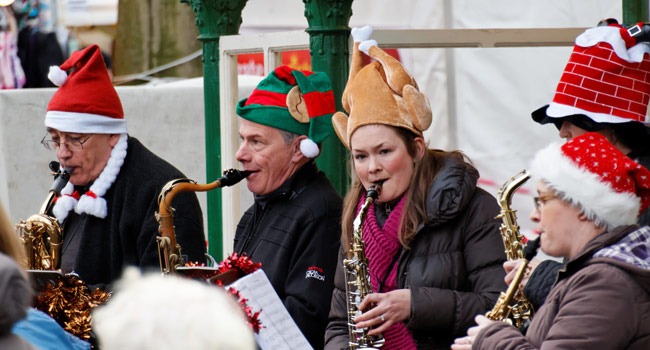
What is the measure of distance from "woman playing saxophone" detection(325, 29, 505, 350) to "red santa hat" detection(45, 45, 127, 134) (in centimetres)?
135

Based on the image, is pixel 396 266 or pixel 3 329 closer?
pixel 3 329

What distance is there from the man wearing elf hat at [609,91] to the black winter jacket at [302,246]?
93cm

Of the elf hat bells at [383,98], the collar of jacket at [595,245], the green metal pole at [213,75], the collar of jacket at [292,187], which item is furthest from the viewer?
the green metal pole at [213,75]

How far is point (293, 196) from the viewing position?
4.63m

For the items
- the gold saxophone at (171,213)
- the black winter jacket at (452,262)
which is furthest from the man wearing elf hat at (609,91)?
the gold saxophone at (171,213)

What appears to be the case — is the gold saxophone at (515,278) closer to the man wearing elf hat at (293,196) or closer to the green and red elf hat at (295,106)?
the man wearing elf hat at (293,196)

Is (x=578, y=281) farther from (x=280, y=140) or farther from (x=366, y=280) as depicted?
(x=280, y=140)

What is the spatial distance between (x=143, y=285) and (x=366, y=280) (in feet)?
7.11

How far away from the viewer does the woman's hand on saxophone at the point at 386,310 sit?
4.00 meters

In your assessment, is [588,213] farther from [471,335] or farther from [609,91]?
[609,91]

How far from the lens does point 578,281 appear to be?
10.6 ft

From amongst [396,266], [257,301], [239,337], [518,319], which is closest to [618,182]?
[518,319]

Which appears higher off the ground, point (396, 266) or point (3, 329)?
point (3, 329)

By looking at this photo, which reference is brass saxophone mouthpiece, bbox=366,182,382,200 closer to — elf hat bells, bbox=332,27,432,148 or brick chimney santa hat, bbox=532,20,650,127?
elf hat bells, bbox=332,27,432,148
